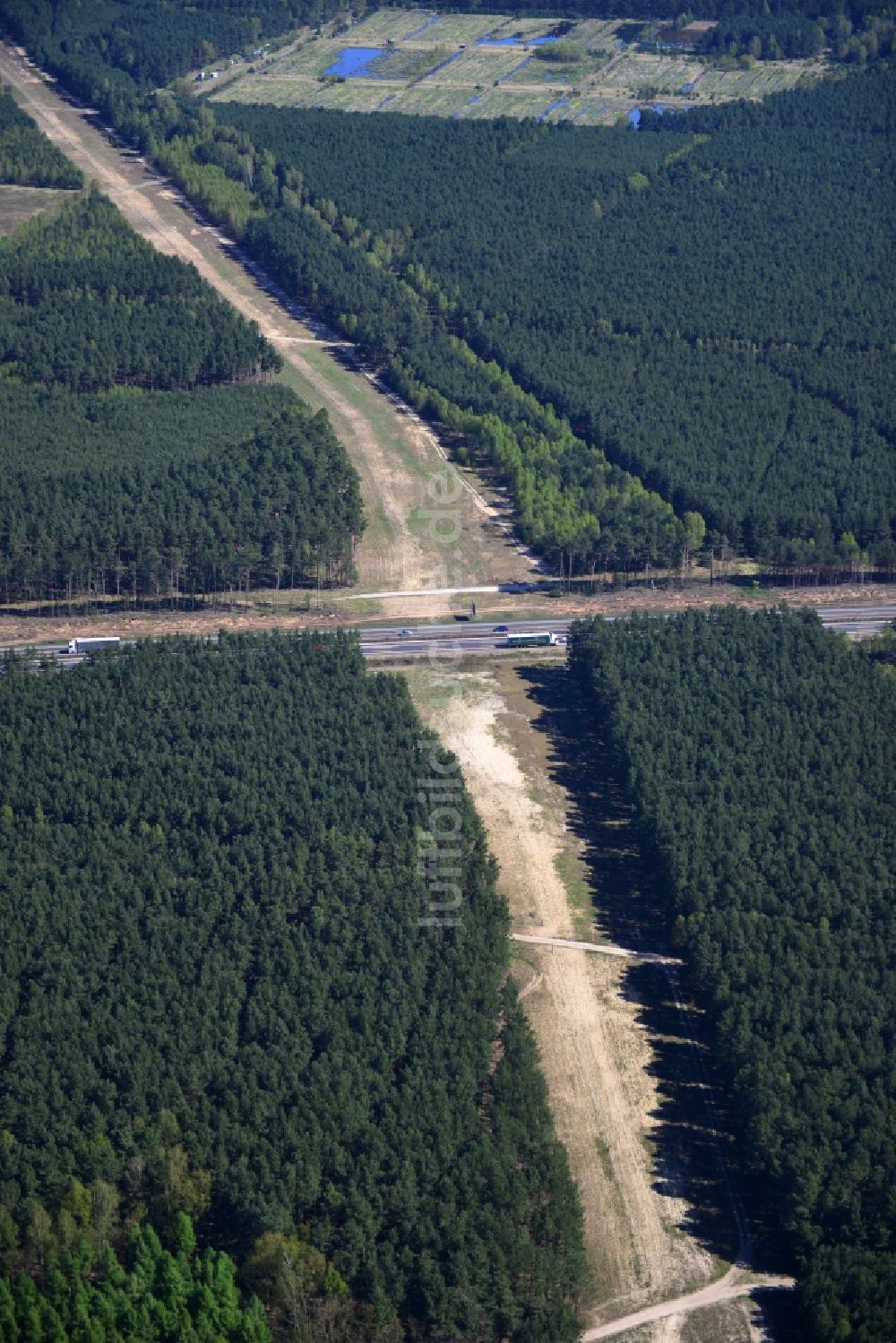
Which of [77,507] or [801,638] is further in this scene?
[77,507]

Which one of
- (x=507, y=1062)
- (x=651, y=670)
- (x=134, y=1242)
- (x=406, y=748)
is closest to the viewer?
(x=134, y=1242)

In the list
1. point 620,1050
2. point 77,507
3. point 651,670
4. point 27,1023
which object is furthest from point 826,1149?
point 77,507

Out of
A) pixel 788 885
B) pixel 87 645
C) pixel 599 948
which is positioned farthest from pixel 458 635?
pixel 788 885

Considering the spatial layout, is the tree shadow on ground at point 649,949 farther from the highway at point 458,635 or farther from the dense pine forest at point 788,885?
the highway at point 458,635

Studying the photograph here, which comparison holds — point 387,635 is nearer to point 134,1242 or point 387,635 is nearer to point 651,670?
point 651,670

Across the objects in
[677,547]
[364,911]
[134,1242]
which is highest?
[677,547]

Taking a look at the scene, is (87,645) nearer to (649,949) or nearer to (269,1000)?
→ (269,1000)

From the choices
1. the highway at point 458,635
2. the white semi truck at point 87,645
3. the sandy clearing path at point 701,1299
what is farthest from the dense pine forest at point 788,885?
the white semi truck at point 87,645

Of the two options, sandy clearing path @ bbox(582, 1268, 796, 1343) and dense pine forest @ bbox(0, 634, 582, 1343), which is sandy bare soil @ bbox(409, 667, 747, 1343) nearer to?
sandy clearing path @ bbox(582, 1268, 796, 1343)
